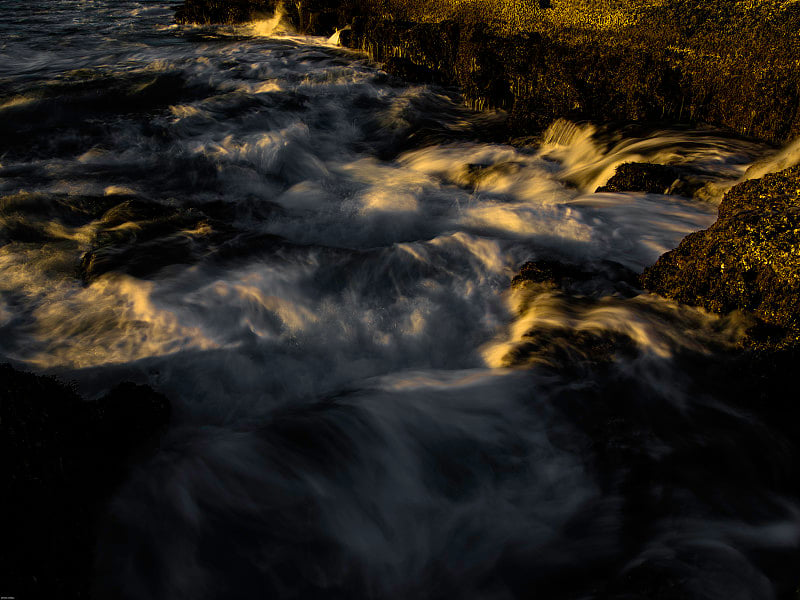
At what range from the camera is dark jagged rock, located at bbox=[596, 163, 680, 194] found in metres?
6.06

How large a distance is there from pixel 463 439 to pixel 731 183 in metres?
4.72

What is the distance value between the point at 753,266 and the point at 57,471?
447 centimetres

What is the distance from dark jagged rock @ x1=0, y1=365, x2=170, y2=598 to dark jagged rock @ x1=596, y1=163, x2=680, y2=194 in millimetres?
5720

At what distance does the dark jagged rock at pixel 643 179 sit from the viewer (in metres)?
6.06

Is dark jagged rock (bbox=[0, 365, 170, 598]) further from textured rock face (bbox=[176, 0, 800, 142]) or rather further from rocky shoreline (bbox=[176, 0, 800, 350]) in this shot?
textured rock face (bbox=[176, 0, 800, 142])

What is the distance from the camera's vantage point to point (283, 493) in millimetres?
2920

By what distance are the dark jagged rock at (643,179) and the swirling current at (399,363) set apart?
260mm

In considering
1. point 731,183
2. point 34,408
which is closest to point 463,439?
point 34,408

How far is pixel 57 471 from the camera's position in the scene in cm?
238

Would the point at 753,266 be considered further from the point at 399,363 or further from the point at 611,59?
the point at 611,59

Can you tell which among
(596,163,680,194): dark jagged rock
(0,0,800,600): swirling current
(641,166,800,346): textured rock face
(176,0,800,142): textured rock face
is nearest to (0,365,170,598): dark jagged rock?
(0,0,800,600): swirling current

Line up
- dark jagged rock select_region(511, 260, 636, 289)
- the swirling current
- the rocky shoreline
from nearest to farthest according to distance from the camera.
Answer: the swirling current, the rocky shoreline, dark jagged rock select_region(511, 260, 636, 289)

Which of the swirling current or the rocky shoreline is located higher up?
the rocky shoreline

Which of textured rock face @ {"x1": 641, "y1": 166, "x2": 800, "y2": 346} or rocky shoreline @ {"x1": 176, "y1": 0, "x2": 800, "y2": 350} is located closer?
textured rock face @ {"x1": 641, "y1": 166, "x2": 800, "y2": 346}
